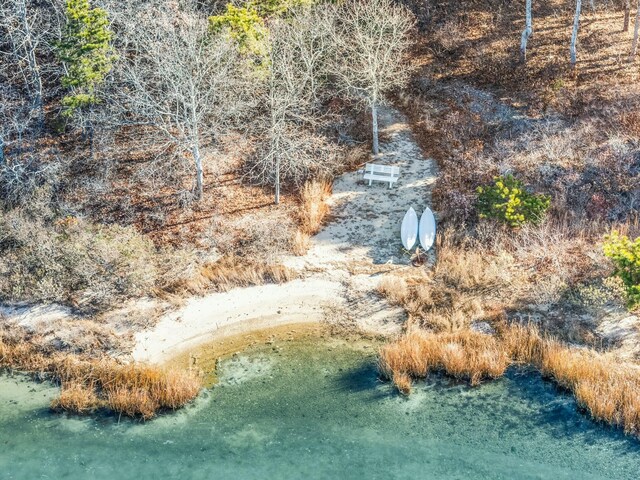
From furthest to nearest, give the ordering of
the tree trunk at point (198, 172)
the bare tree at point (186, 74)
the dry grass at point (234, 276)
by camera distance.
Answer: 1. the tree trunk at point (198, 172)
2. the bare tree at point (186, 74)
3. the dry grass at point (234, 276)

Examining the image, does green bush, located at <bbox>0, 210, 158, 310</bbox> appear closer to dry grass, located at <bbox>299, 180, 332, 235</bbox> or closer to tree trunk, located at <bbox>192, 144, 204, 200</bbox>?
tree trunk, located at <bbox>192, 144, 204, 200</bbox>

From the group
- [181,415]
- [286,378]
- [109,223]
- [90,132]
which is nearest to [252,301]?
[286,378]

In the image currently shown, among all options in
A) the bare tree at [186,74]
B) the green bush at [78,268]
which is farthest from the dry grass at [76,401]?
the bare tree at [186,74]

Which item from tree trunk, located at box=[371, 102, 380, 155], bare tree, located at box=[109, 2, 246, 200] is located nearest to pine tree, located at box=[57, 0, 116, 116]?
bare tree, located at box=[109, 2, 246, 200]

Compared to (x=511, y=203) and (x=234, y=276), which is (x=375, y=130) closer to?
(x=511, y=203)

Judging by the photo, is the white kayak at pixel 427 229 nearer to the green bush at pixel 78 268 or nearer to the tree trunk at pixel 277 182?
the tree trunk at pixel 277 182

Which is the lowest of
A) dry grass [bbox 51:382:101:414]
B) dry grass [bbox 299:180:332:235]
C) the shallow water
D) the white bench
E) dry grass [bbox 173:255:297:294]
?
the shallow water
